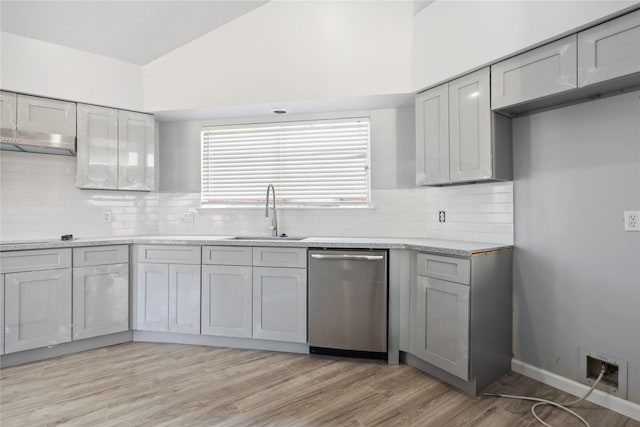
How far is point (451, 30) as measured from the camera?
260cm

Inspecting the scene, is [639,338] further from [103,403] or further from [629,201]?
[103,403]

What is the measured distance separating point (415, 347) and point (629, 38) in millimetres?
2225

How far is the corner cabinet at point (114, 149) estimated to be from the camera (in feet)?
10.6

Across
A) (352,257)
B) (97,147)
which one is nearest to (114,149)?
(97,147)

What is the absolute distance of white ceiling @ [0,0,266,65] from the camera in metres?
2.82

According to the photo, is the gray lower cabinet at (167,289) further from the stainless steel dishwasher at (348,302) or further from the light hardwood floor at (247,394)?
the stainless steel dishwasher at (348,302)

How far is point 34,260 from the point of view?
274 centimetres

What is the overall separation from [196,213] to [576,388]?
358 centimetres

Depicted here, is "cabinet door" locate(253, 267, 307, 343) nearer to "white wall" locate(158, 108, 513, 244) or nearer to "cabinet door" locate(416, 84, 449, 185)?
"white wall" locate(158, 108, 513, 244)

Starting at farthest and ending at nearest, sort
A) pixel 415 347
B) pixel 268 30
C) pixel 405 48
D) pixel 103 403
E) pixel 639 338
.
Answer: pixel 268 30 → pixel 405 48 → pixel 415 347 → pixel 103 403 → pixel 639 338

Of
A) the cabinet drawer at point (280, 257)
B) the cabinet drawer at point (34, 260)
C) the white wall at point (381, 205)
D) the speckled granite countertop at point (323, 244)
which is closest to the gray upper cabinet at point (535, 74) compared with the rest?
the white wall at point (381, 205)

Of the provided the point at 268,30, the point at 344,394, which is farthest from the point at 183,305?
the point at 268,30

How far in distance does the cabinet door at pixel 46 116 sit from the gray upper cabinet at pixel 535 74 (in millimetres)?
3530

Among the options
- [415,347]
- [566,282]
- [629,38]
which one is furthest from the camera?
[415,347]
